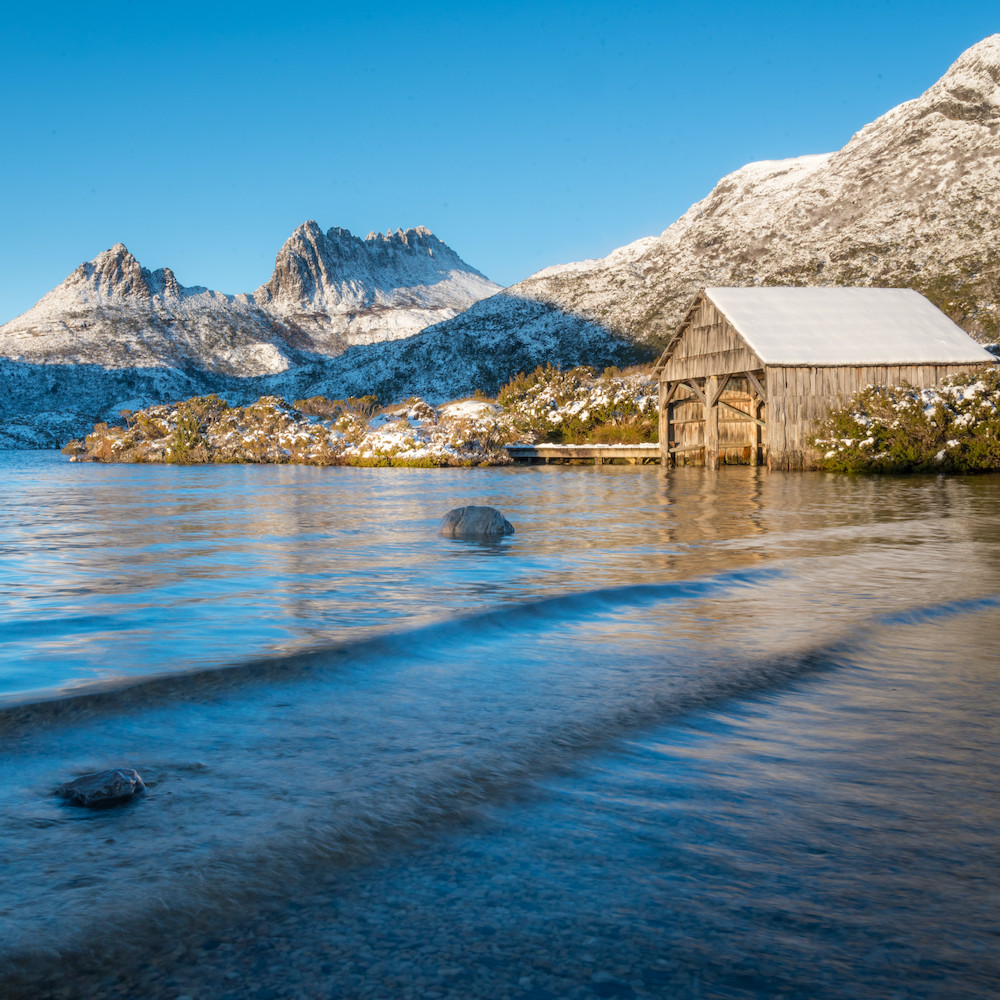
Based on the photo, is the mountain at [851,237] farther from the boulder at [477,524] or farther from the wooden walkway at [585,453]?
the boulder at [477,524]

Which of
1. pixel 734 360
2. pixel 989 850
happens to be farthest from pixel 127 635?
pixel 734 360

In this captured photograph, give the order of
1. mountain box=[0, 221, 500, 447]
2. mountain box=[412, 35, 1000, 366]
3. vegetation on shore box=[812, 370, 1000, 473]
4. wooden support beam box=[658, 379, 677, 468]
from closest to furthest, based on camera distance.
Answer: vegetation on shore box=[812, 370, 1000, 473] → wooden support beam box=[658, 379, 677, 468] → mountain box=[412, 35, 1000, 366] → mountain box=[0, 221, 500, 447]

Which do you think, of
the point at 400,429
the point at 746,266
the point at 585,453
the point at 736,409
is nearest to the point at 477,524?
the point at 736,409

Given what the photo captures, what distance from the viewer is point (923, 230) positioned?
7475 centimetres

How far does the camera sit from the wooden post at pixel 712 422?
3078 cm

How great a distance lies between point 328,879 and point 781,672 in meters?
3.15

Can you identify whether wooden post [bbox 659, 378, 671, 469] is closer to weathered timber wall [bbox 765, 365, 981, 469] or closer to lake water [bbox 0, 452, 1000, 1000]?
weathered timber wall [bbox 765, 365, 981, 469]

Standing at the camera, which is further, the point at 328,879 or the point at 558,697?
the point at 558,697

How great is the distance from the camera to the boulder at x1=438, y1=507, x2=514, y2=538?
12203mm

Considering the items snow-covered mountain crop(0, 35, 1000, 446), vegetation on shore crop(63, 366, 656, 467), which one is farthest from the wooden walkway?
snow-covered mountain crop(0, 35, 1000, 446)

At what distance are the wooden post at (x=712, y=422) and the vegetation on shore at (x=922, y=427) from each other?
4768 mm

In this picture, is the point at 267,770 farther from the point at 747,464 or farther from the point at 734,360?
the point at 747,464

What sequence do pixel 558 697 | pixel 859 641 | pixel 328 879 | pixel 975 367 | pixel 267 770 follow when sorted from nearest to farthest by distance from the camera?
pixel 328 879 < pixel 267 770 < pixel 558 697 < pixel 859 641 < pixel 975 367

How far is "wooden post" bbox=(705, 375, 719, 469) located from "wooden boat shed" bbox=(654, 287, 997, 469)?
4cm
